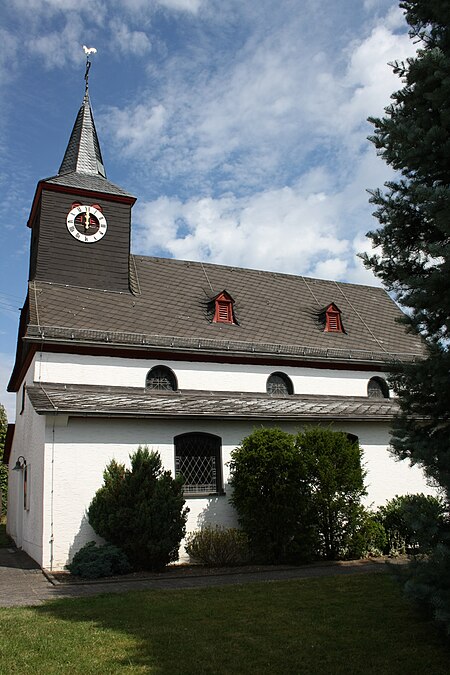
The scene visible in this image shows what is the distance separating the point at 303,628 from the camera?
704 centimetres

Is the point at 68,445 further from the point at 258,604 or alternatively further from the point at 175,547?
the point at 258,604

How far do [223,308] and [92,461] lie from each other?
720cm

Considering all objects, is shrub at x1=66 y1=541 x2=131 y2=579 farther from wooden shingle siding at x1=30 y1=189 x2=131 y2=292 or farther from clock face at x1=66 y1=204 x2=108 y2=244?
clock face at x1=66 y1=204 x2=108 y2=244

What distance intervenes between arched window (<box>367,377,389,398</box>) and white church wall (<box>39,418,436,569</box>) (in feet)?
15.0

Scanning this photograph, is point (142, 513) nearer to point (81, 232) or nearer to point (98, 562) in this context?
point (98, 562)

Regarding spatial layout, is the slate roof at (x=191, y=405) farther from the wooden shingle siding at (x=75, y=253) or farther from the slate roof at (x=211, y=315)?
the wooden shingle siding at (x=75, y=253)

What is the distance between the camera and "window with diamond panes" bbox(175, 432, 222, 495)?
14430 millimetres

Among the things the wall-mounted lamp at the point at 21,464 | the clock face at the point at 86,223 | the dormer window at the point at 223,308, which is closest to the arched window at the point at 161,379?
the dormer window at the point at 223,308

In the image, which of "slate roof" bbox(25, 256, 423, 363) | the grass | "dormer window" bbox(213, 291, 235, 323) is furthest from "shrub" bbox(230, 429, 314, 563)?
"dormer window" bbox(213, 291, 235, 323)

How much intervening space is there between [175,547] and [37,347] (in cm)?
627

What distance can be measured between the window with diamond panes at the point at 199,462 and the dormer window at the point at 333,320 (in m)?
7.17

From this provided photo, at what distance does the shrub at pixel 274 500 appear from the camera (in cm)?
1286

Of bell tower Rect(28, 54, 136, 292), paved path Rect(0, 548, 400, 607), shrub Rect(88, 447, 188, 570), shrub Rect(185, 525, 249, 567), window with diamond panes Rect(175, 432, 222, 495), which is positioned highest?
bell tower Rect(28, 54, 136, 292)

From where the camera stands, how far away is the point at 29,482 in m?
15.4
